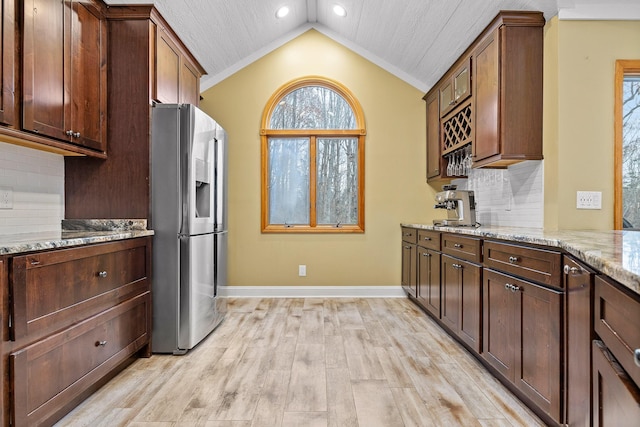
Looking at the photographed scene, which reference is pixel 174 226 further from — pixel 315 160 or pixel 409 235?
pixel 409 235

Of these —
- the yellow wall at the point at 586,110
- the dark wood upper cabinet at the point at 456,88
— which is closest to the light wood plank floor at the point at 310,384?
the yellow wall at the point at 586,110

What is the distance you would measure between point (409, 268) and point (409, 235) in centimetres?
36

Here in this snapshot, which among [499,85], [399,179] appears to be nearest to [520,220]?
[499,85]

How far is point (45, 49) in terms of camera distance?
2.06 m

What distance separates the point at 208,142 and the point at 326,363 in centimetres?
185

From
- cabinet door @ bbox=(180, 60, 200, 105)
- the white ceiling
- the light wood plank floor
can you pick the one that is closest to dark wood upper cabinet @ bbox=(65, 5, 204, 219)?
the white ceiling

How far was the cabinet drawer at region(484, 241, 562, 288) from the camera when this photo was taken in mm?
1641

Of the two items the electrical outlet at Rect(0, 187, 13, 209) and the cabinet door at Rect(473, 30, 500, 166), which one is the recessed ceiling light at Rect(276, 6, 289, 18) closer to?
the cabinet door at Rect(473, 30, 500, 166)

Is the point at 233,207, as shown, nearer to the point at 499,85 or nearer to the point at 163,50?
the point at 163,50

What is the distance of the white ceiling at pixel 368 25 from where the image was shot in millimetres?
2650

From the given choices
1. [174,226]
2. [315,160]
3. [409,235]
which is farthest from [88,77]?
[409,235]

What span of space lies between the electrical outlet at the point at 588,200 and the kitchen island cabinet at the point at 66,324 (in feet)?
9.51

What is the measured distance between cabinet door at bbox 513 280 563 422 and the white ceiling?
6.43 ft

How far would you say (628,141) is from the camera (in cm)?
264
